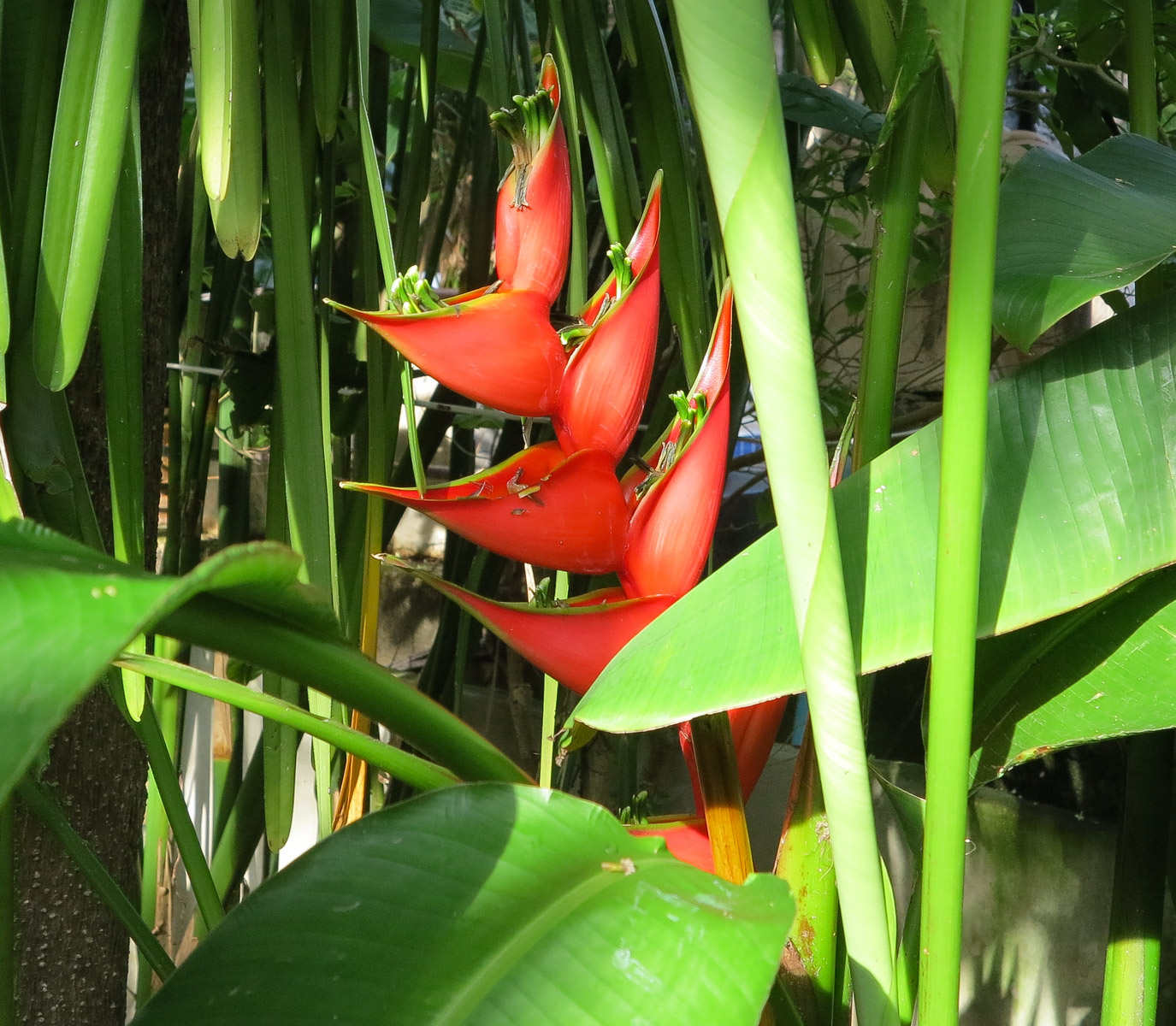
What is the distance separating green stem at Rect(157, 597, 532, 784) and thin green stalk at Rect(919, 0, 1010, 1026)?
128mm

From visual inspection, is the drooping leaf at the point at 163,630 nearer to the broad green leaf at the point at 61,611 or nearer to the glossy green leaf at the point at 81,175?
the broad green leaf at the point at 61,611

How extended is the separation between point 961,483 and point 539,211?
0.21 meters

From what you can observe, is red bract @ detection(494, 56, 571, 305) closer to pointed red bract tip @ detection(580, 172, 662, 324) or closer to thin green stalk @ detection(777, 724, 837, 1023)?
pointed red bract tip @ detection(580, 172, 662, 324)

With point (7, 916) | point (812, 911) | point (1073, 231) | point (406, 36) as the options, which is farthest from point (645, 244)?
point (406, 36)

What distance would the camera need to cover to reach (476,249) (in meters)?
0.85

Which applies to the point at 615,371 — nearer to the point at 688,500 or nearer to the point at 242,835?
the point at 688,500

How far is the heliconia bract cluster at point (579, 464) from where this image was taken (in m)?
0.31

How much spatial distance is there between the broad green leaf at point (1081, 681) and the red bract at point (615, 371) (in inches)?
7.0

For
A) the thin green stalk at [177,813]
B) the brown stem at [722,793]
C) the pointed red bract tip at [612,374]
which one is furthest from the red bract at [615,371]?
the thin green stalk at [177,813]

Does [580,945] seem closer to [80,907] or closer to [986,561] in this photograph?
[986,561]

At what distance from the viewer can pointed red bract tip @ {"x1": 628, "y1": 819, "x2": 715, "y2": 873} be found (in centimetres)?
34

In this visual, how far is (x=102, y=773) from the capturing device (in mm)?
512

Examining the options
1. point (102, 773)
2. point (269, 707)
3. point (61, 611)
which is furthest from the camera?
point (102, 773)

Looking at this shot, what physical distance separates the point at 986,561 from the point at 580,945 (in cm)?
17
